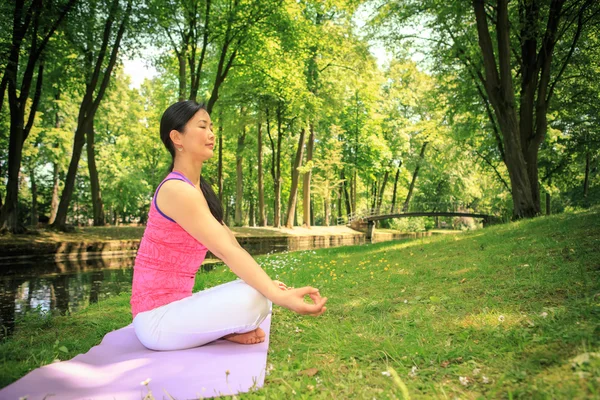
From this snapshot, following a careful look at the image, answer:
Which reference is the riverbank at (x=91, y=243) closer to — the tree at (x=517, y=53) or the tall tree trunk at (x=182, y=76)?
the tall tree trunk at (x=182, y=76)

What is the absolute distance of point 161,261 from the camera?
9.36 ft

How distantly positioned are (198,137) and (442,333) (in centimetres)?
232

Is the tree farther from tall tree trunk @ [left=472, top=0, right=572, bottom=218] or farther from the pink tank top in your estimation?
the pink tank top

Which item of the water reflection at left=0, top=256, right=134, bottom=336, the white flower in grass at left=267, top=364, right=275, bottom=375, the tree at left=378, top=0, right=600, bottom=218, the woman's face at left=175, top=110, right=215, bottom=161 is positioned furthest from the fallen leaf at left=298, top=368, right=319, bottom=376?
the tree at left=378, top=0, right=600, bottom=218

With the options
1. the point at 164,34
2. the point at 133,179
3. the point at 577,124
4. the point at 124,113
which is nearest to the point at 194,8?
the point at 164,34

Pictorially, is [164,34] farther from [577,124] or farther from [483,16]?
[577,124]

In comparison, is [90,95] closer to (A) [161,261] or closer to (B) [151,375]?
(A) [161,261]

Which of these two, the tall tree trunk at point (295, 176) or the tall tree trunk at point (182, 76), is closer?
the tall tree trunk at point (182, 76)

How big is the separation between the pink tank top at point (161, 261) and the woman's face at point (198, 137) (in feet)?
0.71

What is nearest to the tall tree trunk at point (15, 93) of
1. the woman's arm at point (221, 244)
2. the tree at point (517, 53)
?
the tree at point (517, 53)

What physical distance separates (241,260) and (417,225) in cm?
4206

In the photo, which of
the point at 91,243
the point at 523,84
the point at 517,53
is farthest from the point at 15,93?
the point at 517,53

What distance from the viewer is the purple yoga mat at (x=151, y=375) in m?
2.29

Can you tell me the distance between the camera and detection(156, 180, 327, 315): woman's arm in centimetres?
264
